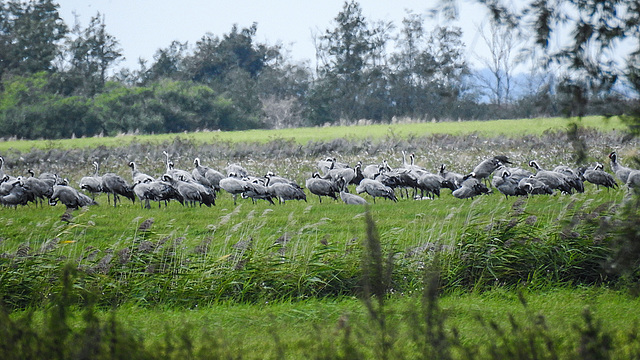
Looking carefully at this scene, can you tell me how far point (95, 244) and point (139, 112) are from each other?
40.2 metres

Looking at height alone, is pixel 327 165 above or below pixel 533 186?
below

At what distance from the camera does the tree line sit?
49094 millimetres

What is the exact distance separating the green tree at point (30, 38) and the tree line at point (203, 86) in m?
0.08

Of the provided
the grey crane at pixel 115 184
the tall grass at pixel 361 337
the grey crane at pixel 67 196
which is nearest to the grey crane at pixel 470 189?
the grey crane at pixel 115 184

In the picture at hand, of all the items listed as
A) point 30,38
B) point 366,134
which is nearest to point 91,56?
point 30,38

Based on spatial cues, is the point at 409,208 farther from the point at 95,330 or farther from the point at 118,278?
the point at 95,330

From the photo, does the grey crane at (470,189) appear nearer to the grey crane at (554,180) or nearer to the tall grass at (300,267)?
the grey crane at (554,180)

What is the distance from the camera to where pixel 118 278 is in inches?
314

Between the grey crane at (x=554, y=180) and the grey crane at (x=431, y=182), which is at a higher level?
the grey crane at (x=554, y=180)

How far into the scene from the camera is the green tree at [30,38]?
53.4 m

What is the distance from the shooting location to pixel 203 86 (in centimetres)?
5247

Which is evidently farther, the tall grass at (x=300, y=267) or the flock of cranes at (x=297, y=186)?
the flock of cranes at (x=297, y=186)

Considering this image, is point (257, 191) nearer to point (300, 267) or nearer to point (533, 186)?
point (533, 186)

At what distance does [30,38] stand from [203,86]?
605 inches
